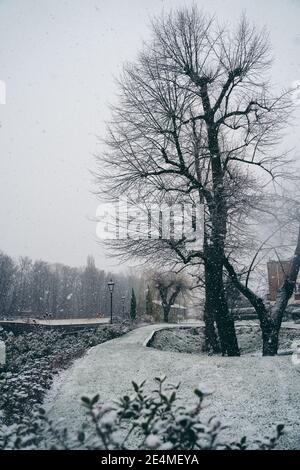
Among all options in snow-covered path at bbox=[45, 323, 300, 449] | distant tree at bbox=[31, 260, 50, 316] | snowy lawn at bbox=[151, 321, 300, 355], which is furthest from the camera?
distant tree at bbox=[31, 260, 50, 316]

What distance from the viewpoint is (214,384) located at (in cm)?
697

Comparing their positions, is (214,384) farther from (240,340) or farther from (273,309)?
(240,340)

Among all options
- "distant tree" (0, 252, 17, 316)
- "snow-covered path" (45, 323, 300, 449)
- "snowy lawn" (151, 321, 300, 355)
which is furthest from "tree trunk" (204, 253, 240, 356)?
"distant tree" (0, 252, 17, 316)

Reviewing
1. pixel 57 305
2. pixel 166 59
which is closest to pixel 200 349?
pixel 166 59

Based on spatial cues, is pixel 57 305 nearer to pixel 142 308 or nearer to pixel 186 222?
pixel 142 308

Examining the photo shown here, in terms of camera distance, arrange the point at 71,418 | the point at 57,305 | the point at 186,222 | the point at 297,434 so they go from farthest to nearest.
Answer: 1. the point at 57,305
2. the point at 186,222
3. the point at 71,418
4. the point at 297,434

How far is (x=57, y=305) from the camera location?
71500mm

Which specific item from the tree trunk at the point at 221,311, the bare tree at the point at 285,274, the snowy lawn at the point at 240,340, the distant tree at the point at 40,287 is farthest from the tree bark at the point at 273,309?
the distant tree at the point at 40,287

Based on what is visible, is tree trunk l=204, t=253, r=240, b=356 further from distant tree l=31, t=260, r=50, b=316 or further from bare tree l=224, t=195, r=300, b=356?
distant tree l=31, t=260, r=50, b=316

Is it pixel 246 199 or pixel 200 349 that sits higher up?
pixel 246 199

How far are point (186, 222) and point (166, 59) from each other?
5647 millimetres

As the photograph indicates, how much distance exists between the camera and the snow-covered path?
17.6 ft

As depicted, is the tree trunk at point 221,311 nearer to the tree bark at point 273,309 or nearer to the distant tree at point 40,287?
the tree bark at point 273,309

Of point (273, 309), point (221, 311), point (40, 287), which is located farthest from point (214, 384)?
point (40, 287)
